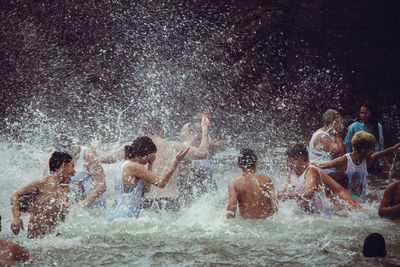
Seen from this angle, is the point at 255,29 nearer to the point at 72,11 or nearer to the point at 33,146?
the point at 72,11

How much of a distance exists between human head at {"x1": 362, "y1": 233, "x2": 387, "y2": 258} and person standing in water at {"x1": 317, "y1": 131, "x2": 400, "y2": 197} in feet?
5.19

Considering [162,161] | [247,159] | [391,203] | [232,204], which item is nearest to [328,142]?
[391,203]

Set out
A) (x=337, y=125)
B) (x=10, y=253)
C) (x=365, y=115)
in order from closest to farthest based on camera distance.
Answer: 1. (x=10, y=253)
2. (x=337, y=125)
3. (x=365, y=115)

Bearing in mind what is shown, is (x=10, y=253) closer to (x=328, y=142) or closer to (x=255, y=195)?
(x=255, y=195)

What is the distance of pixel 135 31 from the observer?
1811cm

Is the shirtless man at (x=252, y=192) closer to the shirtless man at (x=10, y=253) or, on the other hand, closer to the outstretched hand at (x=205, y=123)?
the outstretched hand at (x=205, y=123)

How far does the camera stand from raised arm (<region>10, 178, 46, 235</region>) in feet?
12.7

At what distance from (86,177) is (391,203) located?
10.8 feet

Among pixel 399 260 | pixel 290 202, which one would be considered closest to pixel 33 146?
pixel 290 202

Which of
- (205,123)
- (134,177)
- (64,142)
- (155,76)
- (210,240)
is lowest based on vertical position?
(210,240)

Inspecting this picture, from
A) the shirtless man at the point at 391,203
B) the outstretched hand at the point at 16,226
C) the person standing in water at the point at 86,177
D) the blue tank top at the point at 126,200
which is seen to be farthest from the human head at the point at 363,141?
the outstretched hand at the point at 16,226

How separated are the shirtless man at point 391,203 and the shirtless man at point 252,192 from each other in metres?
1.12

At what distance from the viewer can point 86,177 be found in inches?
203

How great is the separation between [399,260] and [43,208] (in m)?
3.26
